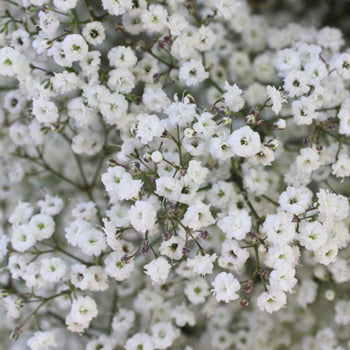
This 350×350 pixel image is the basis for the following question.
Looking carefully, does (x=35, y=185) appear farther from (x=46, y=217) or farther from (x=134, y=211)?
(x=134, y=211)

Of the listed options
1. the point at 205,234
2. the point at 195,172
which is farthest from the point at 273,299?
the point at 195,172

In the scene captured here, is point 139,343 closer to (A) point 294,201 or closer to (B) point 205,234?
(B) point 205,234

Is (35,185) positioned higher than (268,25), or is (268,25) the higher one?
(268,25)

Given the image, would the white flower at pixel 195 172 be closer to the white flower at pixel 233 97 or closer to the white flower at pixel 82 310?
the white flower at pixel 233 97

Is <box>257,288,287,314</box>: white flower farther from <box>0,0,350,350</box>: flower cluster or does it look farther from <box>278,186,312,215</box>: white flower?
<box>278,186,312,215</box>: white flower

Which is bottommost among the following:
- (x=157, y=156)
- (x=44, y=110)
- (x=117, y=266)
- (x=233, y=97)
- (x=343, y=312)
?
(x=343, y=312)

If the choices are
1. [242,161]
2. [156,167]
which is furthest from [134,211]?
Result: [242,161]

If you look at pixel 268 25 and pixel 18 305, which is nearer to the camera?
pixel 18 305

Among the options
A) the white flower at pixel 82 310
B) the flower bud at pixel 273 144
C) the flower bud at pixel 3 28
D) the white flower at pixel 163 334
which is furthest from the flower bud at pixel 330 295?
the flower bud at pixel 3 28
